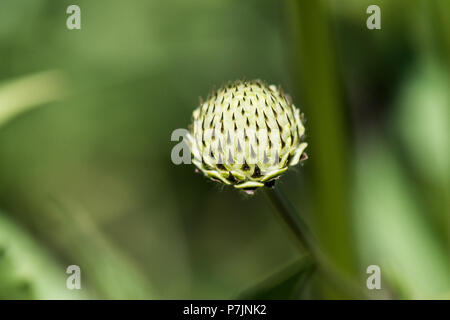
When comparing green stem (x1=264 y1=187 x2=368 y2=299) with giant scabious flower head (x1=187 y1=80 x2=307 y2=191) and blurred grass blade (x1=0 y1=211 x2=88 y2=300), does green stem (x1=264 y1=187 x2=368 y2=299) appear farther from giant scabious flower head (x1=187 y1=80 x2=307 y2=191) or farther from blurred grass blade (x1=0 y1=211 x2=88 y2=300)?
blurred grass blade (x1=0 y1=211 x2=88 y2=300)

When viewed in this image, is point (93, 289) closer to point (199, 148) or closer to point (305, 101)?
point (199, 148)

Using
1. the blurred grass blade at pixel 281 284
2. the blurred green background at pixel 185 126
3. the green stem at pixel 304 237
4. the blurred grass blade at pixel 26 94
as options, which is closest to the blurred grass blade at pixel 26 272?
the blurred green background at pixel 185 126

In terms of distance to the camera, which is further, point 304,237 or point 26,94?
point 26,94

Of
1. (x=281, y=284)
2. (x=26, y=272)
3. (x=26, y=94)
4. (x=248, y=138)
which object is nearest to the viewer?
(x=248, y=138)

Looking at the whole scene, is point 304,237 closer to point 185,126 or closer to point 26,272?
point 26,272

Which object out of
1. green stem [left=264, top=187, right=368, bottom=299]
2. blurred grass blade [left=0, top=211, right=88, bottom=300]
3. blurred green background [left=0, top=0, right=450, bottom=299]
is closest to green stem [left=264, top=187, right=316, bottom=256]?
green stem [left=264, top=187, right=368, bottom=299]

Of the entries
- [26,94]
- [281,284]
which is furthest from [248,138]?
[26,94]
